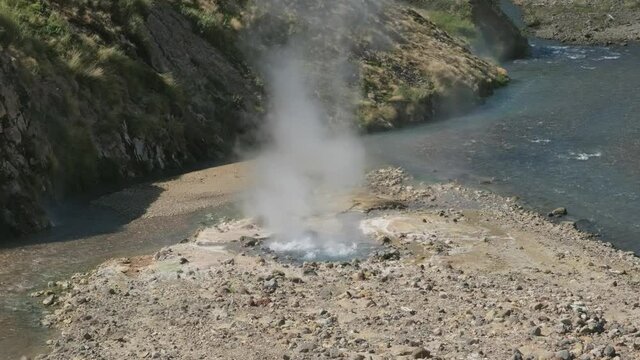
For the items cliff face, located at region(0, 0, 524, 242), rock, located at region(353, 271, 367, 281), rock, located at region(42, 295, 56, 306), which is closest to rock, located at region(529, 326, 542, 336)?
rock, located at region(353, 271, 367, 281)

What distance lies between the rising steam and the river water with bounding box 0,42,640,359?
2143 mm

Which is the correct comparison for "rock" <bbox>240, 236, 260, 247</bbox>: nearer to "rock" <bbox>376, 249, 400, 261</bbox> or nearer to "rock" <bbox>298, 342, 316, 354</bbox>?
"rock" <bbox>376, 249, 400, 261</bbox>

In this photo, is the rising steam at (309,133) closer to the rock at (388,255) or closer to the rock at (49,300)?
the rock at (388,255)

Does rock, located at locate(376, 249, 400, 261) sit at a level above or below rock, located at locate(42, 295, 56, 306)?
below

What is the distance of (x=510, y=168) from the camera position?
34.9 metres

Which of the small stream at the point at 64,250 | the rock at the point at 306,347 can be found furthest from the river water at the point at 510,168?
A: the rock at the point at 306,347

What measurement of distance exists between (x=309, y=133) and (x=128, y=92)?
9.64m

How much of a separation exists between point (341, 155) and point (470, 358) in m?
22.2

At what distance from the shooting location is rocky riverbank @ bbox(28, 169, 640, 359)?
17266mm

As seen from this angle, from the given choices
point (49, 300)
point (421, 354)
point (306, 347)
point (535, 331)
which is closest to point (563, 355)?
point (535, 331)

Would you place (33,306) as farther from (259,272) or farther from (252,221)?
(252,221)

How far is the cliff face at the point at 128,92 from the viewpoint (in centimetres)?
2984

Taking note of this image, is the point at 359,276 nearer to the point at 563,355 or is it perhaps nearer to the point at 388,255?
the point at 388,255

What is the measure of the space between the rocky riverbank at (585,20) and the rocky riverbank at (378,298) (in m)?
51.1
